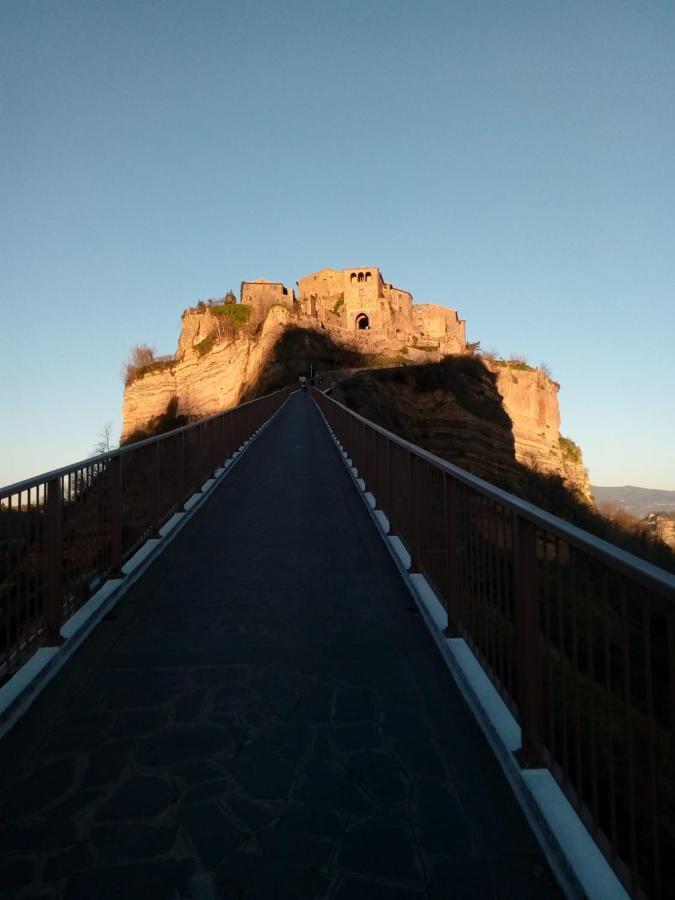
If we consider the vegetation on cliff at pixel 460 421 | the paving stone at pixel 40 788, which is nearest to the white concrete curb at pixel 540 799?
the paving stone at pixel 40 788

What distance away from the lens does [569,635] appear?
8.88 feet

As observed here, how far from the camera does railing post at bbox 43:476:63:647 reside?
A: 443cm

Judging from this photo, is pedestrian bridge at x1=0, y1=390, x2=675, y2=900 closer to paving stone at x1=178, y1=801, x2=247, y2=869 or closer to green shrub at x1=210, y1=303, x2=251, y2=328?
paving stone at x1=178, y1=801, x2=247, y2=869

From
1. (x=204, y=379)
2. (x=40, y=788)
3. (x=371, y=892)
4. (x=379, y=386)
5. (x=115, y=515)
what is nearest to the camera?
(x=371, y=892)

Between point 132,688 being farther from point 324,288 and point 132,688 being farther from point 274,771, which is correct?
point 324,288

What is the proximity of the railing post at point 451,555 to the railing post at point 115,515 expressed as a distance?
3.39m

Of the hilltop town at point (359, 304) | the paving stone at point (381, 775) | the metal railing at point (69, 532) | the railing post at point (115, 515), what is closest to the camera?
the paving stone at point (381, 775)

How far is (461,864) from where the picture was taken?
2402mm

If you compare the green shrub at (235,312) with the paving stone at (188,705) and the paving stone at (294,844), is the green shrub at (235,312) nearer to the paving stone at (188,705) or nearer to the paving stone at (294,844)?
the paving stone at (188,705)

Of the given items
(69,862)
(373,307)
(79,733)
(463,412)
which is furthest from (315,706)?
(373,307)

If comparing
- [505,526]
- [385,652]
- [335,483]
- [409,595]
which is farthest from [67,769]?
[335,483]

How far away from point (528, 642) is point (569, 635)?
289mm

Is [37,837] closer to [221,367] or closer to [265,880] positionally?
[265,880]

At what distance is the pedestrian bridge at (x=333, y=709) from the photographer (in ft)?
7.52
